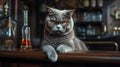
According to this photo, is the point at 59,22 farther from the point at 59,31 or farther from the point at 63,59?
the point at 63,59

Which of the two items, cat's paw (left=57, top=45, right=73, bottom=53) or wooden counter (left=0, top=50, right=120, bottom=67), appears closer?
wooden counter (left=0, top=50, right=120, bottom=67)

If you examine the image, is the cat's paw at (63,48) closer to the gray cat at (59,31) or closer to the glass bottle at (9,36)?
the gray cat at (59,31)

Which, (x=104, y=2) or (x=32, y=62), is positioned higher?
(x=104, y=2)

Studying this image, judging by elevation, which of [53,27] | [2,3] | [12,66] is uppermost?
[2,3]

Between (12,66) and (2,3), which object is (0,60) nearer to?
(12,66)

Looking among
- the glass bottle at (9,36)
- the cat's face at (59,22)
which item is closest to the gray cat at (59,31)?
the cat's face at (59,22)

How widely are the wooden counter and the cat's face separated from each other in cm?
16

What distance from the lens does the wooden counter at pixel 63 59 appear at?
863 millimetres

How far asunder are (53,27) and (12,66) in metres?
0.23

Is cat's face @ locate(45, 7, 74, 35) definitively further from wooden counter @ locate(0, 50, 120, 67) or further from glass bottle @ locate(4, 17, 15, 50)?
glass bottle @ locate(4, 17, 15, 50)

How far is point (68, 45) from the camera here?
1.10m

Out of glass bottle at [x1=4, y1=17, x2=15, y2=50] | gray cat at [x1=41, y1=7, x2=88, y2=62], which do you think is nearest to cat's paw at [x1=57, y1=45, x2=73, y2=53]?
Result: gray cat at [x1=41, y1=7, x2=88, y2=62]

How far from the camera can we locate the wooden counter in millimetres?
863

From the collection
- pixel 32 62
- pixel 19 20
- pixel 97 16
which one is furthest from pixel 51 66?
pixel 97 16
